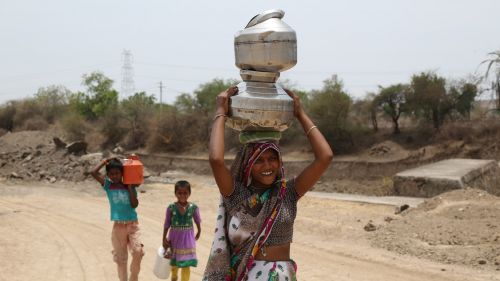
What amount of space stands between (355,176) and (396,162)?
6.32ft

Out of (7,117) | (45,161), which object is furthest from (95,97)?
(45,161)

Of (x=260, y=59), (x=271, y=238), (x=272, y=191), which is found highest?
(x=260, y=59)

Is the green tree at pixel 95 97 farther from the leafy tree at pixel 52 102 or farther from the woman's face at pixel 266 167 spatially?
the woman's face at pixel 266 167

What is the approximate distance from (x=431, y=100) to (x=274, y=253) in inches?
1026

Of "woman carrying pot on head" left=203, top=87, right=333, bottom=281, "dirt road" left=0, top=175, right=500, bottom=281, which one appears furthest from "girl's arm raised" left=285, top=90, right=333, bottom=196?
"dirt road" left=0, top=175, right=500, bottom=281

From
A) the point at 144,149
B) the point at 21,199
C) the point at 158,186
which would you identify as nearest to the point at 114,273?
the point at 21,199

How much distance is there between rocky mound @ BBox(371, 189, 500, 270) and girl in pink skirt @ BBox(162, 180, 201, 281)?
4.39 m

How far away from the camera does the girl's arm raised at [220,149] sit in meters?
2.71

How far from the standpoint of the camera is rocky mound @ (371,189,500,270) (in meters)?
8.32

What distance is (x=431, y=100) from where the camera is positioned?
88.8 feet

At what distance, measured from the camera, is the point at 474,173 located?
1565 cm

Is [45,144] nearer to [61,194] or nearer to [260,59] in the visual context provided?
[61,194]

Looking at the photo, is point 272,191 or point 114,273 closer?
point 272,191

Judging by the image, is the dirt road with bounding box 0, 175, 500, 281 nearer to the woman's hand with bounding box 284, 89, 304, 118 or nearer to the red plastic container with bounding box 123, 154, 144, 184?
the red plastic container with bounding box 123, 154, 144, 184
